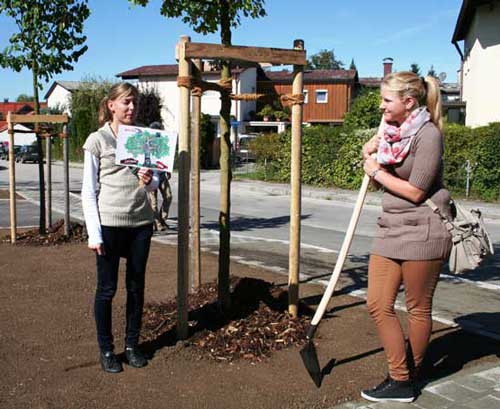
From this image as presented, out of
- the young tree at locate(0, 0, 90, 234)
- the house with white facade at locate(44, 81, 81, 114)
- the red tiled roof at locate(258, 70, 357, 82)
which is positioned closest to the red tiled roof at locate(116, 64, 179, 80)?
the red tiled roof at locate(258, 70, 357, 82)

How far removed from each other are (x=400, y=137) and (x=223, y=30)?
256cm

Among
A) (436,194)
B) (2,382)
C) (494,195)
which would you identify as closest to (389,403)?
(436,194)

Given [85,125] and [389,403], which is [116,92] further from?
[85,125]

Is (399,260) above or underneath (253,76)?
underneath

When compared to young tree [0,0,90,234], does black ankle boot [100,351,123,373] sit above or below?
below

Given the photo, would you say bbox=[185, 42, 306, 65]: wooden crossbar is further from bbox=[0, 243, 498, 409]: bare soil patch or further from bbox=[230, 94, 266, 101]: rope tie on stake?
bbox=[0, 243, 498, 409]: bare soil patch

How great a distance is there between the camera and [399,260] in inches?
156

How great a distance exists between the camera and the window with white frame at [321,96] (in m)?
53.2

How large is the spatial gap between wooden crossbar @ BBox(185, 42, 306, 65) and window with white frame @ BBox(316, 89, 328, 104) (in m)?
48.8

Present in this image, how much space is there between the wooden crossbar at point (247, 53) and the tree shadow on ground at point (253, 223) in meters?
7.68

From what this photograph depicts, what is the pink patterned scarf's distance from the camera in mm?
3789

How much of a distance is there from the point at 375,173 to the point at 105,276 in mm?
1902

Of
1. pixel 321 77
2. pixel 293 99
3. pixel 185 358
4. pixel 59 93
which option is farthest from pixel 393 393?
pixel 59 93

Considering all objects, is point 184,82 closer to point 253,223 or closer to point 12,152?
point 12,152
